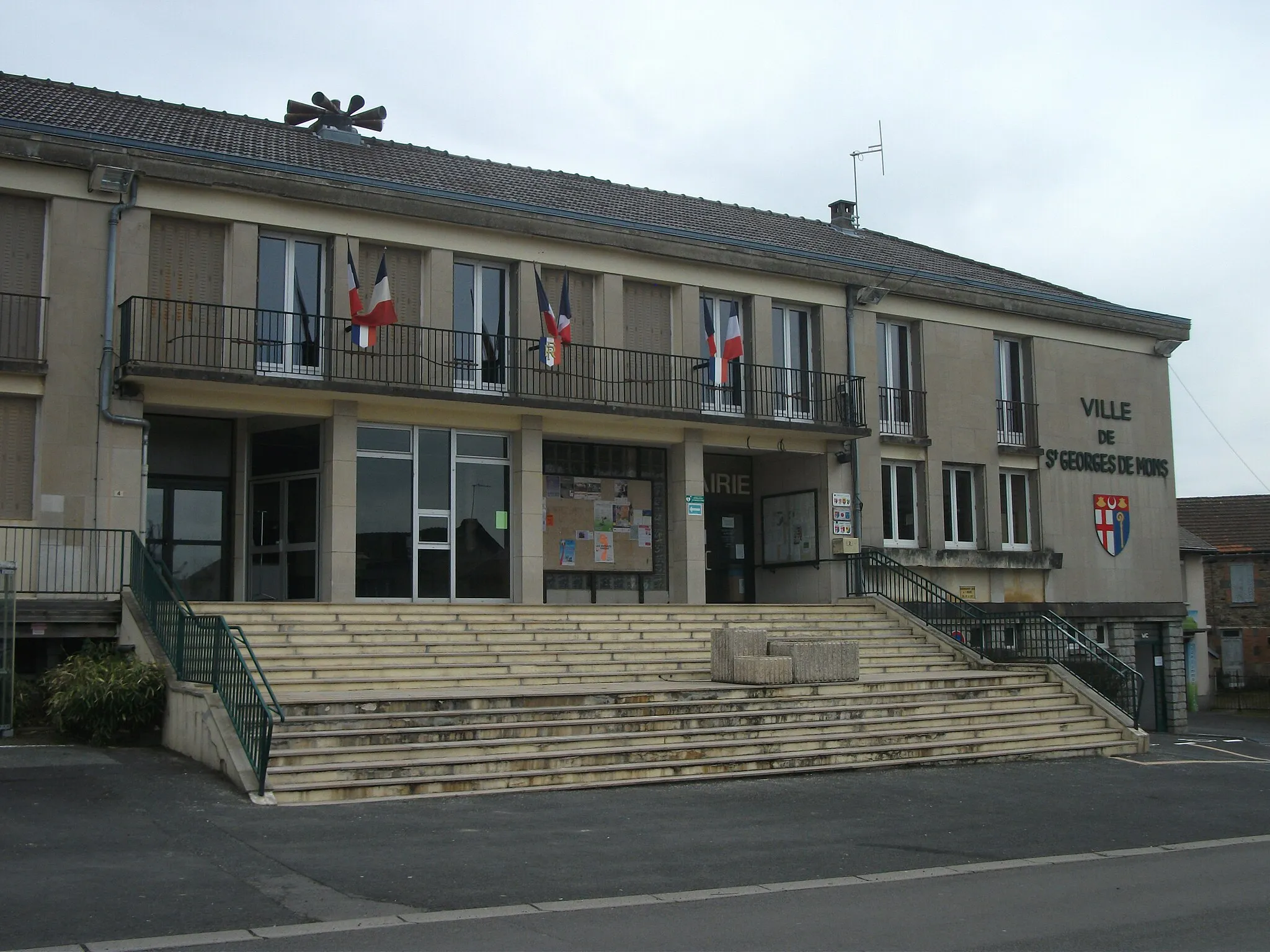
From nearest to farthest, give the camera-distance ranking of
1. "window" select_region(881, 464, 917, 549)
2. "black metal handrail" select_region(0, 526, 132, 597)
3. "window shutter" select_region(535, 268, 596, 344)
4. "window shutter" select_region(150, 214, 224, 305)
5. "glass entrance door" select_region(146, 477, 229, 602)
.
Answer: "black metal handrail" select_region(0, 526, 132, 597) → "window shutter" select_region(150, 214, 224, 305) → "glass entrance door" select_region(146, 477, 229, 602) → "window shutter" select_region(535, 268, 596, 344) → "window" select_region(881, 464, 917, 549)

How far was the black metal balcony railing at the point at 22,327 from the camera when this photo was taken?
18594mm

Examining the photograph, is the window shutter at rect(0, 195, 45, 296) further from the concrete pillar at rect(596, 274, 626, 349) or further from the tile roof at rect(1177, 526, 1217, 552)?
the tile roof at rect(1177, 526, 1217, 552)

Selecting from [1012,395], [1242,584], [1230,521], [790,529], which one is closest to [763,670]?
[790,529]

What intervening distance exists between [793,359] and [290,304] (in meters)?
9.73

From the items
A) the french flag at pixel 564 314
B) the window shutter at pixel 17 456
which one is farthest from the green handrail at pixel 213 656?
the french flag at pixel 564 314

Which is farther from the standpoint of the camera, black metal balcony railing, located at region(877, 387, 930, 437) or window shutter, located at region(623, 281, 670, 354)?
black metal balcony railing, located at region(877, 387, 930, 437)

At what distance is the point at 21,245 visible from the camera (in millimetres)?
18750

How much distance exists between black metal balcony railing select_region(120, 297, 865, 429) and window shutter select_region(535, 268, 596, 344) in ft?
1.02

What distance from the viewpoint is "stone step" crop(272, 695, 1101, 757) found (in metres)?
13.2

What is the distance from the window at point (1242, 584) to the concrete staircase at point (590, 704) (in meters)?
26.7

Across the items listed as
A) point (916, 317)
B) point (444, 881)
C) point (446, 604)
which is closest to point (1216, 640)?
point (916, 317)

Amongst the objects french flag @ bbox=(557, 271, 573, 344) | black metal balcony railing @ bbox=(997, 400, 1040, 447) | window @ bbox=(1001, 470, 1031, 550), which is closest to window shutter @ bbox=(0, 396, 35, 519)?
french flag @ bbox=(557, 271, 573, 344)

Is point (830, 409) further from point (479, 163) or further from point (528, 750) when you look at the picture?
point (528, 750)

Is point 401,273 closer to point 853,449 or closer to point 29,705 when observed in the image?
point 29,705
